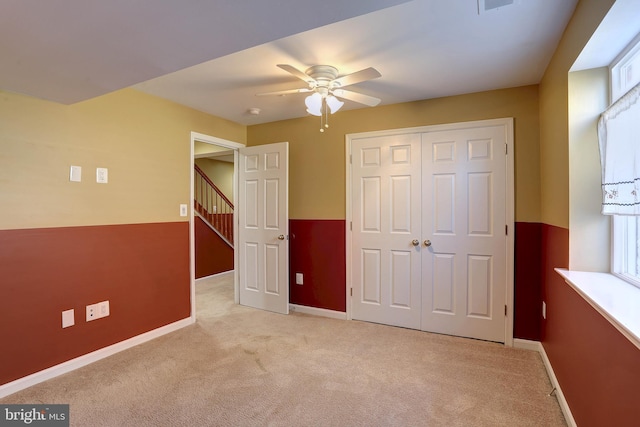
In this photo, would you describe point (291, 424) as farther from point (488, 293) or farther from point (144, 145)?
point (144, 145)

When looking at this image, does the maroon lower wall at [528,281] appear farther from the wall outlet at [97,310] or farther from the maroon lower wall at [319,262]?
the wall outlet at [97,310]

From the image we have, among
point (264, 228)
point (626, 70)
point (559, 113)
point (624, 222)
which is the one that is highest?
point (626, 70)

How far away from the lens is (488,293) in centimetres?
291

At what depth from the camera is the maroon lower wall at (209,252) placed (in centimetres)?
554

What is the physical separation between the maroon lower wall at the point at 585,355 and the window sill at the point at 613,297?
0.26 ft

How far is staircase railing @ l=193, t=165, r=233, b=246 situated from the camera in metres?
5.99

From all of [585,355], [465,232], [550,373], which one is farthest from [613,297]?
[465,232]

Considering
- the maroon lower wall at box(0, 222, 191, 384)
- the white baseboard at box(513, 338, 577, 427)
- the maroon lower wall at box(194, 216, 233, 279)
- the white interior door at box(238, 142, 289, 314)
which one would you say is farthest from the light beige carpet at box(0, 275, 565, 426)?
the maroon lower wall at box(194, 216, 233, 279)

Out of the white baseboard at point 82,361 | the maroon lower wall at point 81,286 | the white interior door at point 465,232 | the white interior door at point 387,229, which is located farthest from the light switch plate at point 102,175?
the white interior door at point 465,232

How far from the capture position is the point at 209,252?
573cm

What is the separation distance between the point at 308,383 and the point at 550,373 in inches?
68.8

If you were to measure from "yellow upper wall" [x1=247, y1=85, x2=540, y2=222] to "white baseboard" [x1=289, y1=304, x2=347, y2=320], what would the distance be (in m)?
1.08

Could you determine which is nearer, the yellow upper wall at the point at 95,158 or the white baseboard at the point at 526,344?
the yellow upper wall at the point at 95,158

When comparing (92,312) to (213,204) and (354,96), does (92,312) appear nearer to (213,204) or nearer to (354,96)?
(354,96)
